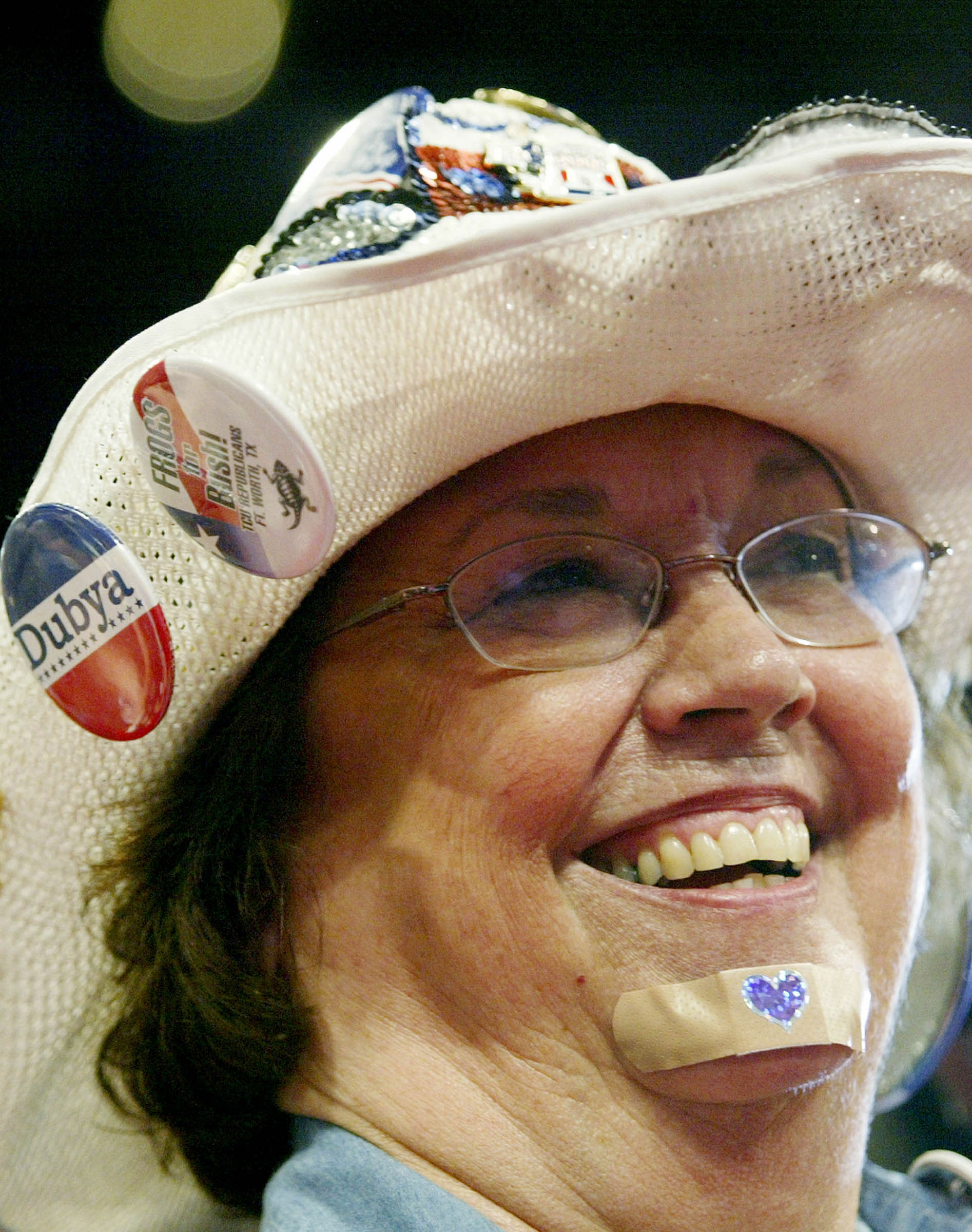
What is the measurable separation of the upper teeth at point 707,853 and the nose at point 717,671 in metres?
0.09

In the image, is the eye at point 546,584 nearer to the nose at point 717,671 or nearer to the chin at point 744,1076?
the nose at point 717,671

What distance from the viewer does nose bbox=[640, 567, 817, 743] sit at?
0.95m

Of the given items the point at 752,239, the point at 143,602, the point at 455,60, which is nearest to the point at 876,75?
the point at 455,60

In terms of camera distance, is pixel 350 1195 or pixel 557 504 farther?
pixel 557 504

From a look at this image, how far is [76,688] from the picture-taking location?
867 millimetres

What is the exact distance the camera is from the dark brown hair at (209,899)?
3.40ft

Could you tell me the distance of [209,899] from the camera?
1.06m

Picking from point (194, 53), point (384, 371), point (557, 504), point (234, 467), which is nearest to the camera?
point (234, 467)

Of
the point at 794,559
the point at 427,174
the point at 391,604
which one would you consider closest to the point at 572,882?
the point at 391,604

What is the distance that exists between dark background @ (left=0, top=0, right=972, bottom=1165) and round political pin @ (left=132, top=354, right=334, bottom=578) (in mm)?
1137

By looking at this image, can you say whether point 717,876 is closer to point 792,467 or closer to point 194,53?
point 792,467

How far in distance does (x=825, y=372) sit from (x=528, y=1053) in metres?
0.70

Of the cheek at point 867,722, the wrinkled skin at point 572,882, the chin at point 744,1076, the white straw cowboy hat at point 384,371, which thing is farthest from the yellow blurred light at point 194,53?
the chin at point 744,1076

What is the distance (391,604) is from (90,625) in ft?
0.93
